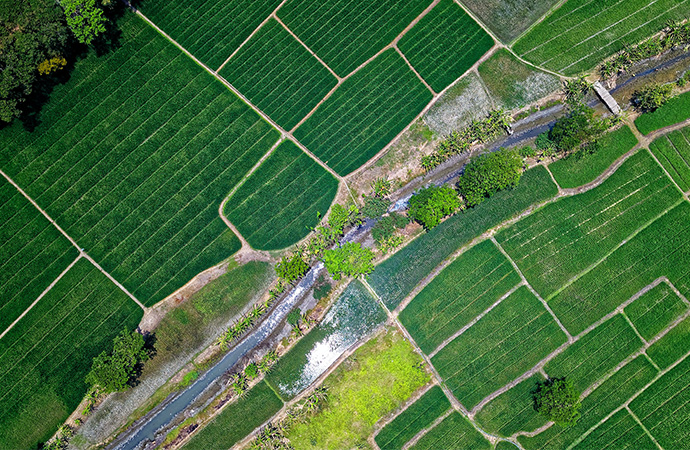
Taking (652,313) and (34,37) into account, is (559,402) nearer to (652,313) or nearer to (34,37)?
(652,313)

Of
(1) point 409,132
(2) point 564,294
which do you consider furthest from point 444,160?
(2) point 564,294

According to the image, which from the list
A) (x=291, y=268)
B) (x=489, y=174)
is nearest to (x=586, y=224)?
(x=489, y=174)

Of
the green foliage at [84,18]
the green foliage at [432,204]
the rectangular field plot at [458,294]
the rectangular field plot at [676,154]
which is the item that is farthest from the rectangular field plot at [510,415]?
the green foliage at [84,18]

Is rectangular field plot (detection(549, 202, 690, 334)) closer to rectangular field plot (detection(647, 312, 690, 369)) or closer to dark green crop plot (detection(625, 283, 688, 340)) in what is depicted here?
dark green crop plot (detection(625, 283, 688, 340))

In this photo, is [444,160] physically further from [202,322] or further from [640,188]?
[202,322]

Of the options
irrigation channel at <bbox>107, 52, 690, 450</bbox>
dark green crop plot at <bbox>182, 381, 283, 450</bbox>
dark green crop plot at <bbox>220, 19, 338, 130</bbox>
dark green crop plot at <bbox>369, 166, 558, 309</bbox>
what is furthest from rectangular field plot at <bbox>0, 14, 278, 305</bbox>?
dark green crop plot at <bbox>369, 166, 558, 309</bbox>

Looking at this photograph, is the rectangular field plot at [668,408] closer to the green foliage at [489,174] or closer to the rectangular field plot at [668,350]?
the rectangular field plot at [668,350]
